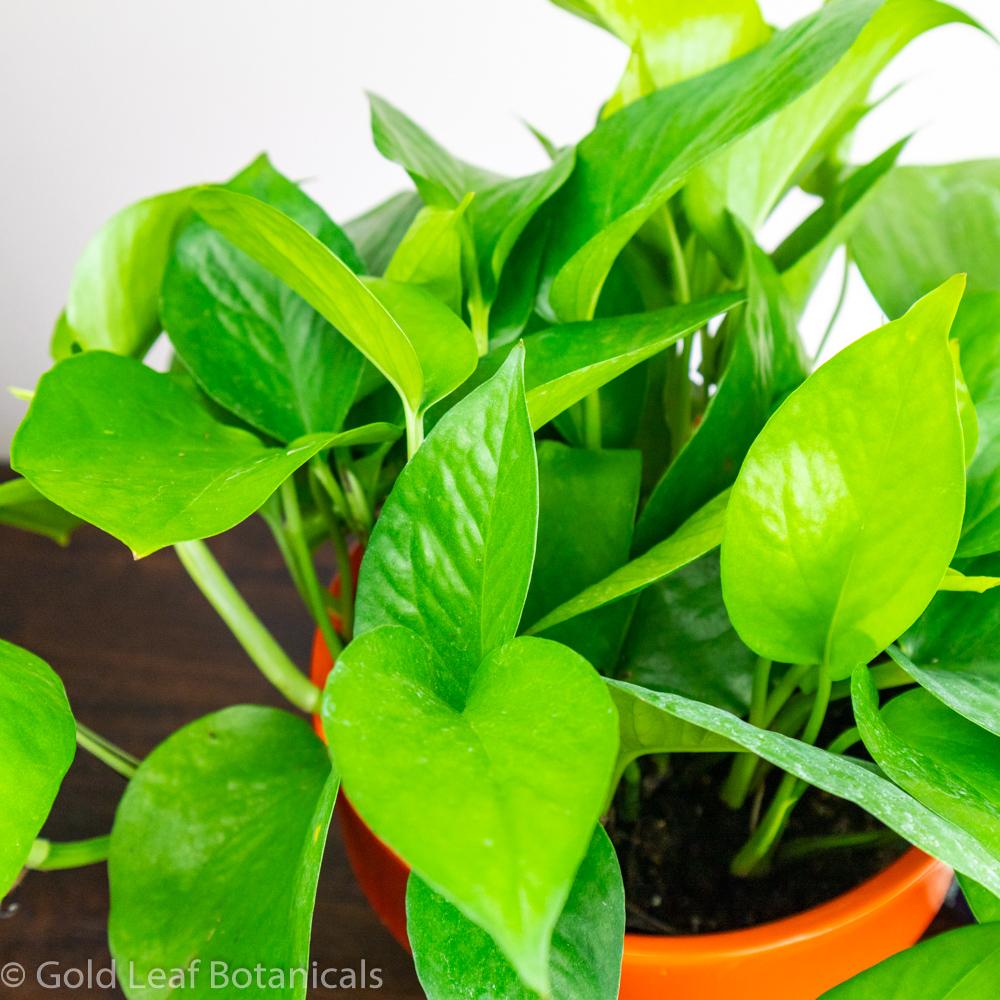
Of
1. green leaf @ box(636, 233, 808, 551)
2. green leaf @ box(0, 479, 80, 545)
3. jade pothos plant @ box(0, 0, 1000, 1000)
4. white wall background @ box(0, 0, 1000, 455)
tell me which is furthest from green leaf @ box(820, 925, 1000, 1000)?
white wall background @ box(0, 0, 1000, 455)

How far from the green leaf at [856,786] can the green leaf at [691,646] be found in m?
0.09

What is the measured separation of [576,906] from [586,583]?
8 cm

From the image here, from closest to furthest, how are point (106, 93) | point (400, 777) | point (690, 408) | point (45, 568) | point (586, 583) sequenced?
1. point (400, 777)
2. point (586, 583)
3. point (690, 408)
4. point (45, 568)
5. point (106, 93)

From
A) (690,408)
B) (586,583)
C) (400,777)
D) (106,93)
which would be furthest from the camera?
(106,93)

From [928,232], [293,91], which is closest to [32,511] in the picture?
[928,232]

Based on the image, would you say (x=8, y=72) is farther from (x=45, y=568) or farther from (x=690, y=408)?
(x=690, y=408)

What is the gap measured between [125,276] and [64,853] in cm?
16

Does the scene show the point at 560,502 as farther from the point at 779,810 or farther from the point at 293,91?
the point at 293,91

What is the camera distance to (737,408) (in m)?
0.28

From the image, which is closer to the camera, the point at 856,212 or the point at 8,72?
the point at 856,212

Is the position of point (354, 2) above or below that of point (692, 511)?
above

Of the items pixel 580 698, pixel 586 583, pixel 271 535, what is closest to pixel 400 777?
pixel 580 698

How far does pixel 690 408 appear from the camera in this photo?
1.26ft

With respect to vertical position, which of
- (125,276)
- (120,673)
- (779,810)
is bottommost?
(120,673)
